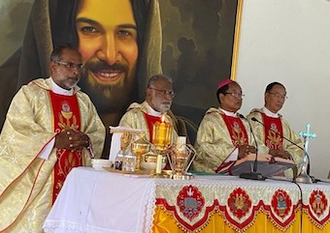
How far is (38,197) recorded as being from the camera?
5.13 m

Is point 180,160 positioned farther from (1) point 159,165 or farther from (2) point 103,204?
(2) point 103,204

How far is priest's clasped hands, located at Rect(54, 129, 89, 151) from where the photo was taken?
16.5 feet

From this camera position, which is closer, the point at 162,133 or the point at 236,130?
the point at 162,133

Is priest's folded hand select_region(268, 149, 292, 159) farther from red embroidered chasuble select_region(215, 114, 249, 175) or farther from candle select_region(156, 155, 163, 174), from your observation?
candle select_region(156, 155, 163, 174)

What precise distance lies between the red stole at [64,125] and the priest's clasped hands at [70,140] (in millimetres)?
141

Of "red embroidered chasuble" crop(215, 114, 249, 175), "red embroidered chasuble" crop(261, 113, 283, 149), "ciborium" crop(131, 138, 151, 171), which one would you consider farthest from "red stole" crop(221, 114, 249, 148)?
"ciborium" crop(131, 138, 151, 171)

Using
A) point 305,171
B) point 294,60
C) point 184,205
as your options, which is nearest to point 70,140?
point 184,205

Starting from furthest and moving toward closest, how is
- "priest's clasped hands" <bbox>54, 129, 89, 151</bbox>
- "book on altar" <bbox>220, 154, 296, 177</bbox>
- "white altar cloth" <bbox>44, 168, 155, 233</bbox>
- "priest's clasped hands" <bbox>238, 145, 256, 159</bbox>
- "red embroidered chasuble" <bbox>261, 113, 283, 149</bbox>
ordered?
"red embroidered chasuble" <bbox>261, 113, 283, 149</bbox> → "priest's clasped hands" <bbox>238, 145, 256, 159</bbox> → "priest's clasped hands" <bbox>54, 129, 89, 151</bbox> → "book on altar" <bbox>220, 154, 296, 177</bbox> → "white altar cloth" <bbox>44, 168, 155, 233</bbox>

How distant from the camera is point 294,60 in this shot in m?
7.95

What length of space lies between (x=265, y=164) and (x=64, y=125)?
177 cm

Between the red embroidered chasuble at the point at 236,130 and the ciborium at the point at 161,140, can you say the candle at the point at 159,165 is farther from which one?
the red embroidered chasuble at the point at 236,130

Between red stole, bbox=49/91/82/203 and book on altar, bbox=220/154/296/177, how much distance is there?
1.36 metres

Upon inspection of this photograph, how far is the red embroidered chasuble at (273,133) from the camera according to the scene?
21.8 ft

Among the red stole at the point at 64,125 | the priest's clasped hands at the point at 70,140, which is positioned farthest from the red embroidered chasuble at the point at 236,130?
the priest's clasped hands at the point at 70,140
